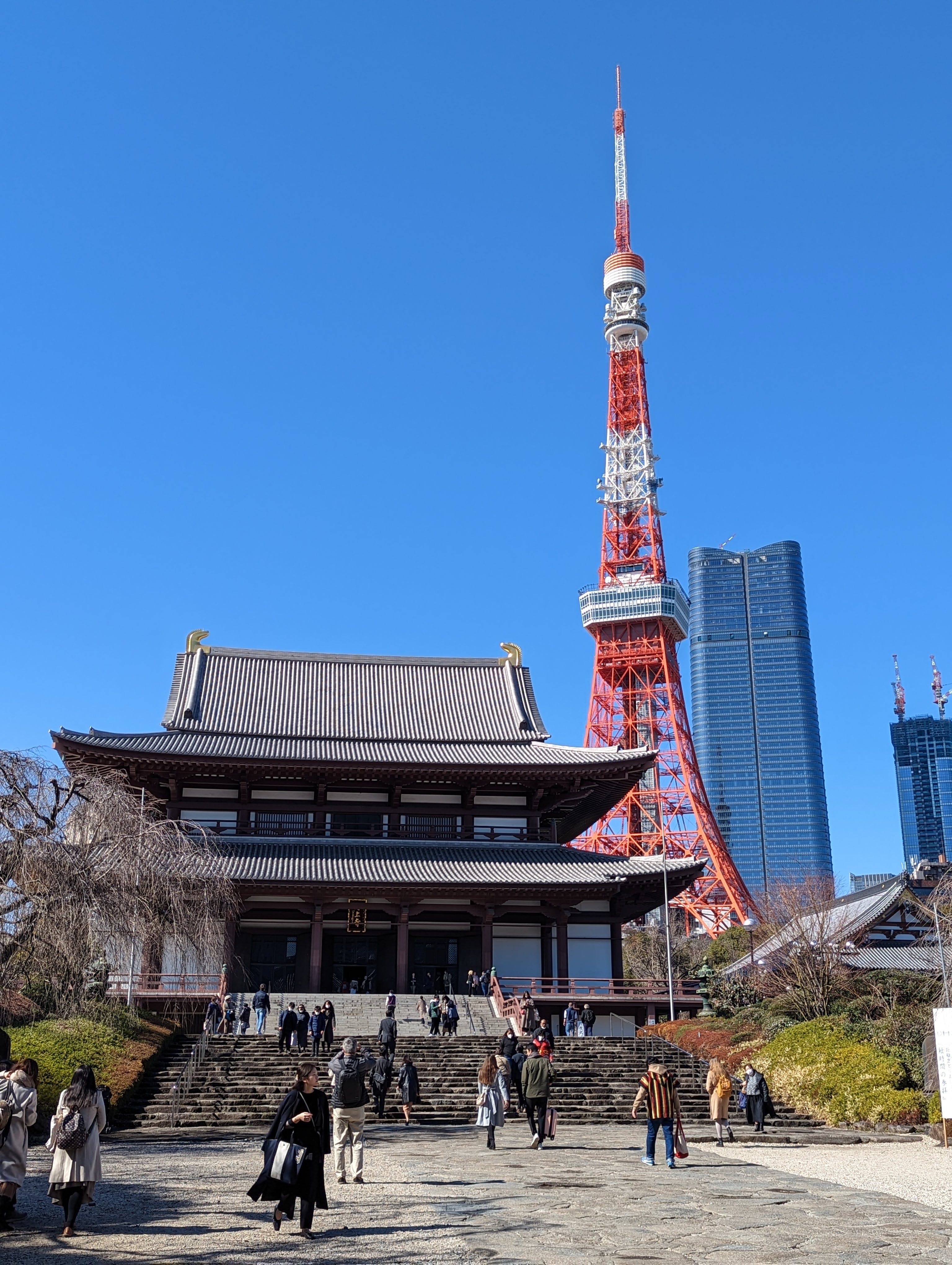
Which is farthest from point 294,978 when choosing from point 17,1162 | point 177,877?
point 17,1162

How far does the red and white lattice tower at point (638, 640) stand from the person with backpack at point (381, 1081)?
186ft

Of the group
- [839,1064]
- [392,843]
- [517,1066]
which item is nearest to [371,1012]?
[392,843]

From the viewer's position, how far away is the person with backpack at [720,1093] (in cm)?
1914

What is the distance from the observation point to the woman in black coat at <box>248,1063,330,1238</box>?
9906 millimetres

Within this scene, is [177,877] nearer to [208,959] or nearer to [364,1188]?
[208,959]

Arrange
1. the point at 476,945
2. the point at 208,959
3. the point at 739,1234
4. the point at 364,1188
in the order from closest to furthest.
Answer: the point at 739,1234, the point at 364,1188, the point at 208,959, the point at 476,945

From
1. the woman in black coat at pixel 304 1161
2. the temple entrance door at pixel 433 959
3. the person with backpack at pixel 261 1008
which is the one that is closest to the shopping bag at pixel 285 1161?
the woman in black coat at pixel 304 1161

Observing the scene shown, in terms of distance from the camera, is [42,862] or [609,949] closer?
[42,862]

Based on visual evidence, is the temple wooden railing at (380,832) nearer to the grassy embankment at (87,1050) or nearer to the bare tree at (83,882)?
the bare tree at (83,882)

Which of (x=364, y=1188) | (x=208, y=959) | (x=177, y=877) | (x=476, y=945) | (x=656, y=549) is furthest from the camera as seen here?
(x=656, y=549)

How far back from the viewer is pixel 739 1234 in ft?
33.9

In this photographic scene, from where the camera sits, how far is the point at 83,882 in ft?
66.8

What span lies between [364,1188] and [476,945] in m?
24.8

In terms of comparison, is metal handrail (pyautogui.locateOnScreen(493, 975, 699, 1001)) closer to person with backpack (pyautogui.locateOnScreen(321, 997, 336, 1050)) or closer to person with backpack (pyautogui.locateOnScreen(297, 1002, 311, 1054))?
person with backpack (pyautogui.locateOnScreen(321, 997, 336, 1050))
